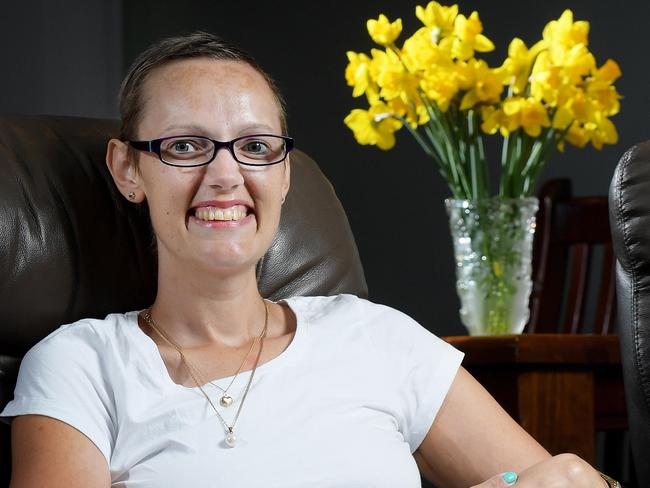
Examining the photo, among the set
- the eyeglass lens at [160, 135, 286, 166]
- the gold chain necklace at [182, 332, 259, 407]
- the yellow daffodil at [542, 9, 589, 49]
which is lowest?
the gold chain necklace at [182, 332, 259, 407]

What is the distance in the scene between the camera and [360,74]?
1.98 metres

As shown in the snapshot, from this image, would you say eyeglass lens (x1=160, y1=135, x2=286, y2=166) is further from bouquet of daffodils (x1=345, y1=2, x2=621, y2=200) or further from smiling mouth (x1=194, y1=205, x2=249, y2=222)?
bouquet of daffodils (x1=345, y1=2, x2=621, y2=200)

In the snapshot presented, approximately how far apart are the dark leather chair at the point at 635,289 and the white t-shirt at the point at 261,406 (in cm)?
31

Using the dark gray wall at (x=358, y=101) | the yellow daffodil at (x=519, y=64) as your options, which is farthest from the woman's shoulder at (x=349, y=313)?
the dark gray wall at (x=358, y=101)

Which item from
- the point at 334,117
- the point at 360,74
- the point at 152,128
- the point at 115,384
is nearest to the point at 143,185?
the point at 152,128

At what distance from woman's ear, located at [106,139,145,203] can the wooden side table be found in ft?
2.29

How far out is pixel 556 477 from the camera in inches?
44.4

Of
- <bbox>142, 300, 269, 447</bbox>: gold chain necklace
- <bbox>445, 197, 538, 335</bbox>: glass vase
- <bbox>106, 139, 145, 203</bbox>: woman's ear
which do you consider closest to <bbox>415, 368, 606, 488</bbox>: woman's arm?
<bbox>142, 300, 269, 447</bbox>: gold chain necklace

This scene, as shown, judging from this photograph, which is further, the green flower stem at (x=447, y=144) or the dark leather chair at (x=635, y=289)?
the green flower stem at (x=447, y=144)

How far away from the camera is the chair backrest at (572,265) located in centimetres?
277

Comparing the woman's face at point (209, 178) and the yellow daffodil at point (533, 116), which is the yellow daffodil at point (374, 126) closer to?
the yellow daffodil at point (533, 116)

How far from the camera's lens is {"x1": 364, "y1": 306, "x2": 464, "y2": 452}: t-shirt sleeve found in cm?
135

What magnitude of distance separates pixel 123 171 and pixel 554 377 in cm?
83

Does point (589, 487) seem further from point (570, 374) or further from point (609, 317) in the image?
point (609, 317)
